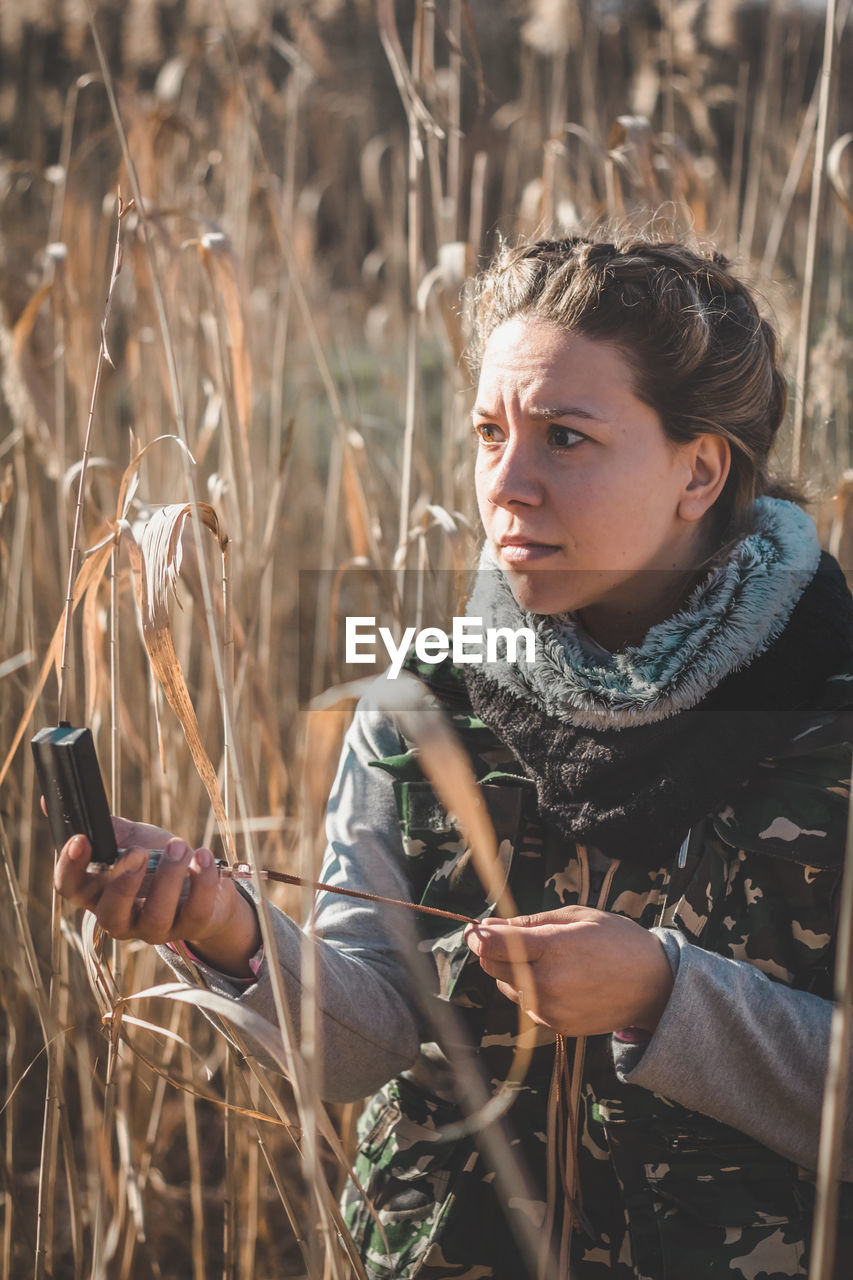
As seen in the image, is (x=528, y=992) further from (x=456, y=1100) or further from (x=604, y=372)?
(x=604, y=372)

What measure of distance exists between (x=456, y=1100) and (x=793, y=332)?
1.25 metres

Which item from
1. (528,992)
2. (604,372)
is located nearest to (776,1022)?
(528,992)

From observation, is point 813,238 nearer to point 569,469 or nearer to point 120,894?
point 569,469

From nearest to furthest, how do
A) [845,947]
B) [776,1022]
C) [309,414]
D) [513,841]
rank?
[845,947] < [776,1022] < [513,841] < [309,414]

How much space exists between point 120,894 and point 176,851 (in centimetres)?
4

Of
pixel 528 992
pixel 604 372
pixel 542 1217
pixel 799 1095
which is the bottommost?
pixel 542 1217

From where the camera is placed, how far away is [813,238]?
107cm

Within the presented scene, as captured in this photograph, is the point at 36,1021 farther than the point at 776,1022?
Yes

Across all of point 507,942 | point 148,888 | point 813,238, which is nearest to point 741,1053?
point 507,942

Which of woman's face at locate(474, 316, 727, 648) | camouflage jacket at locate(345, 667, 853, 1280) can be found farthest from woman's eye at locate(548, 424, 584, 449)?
camouflage jacket at locate(345, 667, 853, 1280)

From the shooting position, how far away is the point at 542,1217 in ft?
2.62

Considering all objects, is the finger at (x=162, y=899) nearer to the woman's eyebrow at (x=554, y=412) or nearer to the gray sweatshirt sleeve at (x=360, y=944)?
the gray sweatshirt sleeve at (x=360, y=944)

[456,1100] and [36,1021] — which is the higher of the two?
[456,1100]

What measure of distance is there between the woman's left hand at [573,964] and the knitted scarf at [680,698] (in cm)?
13
